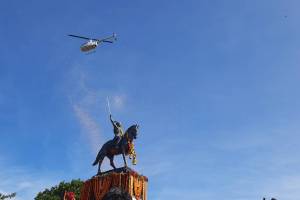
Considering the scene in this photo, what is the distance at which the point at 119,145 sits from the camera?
2902cm

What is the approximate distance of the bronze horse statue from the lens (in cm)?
2856

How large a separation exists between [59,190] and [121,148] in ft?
105

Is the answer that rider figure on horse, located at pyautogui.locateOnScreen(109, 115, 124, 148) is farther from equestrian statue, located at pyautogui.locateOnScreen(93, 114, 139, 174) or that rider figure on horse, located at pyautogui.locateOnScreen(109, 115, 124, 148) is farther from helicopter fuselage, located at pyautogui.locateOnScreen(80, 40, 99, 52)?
helicopter fuselage, located at pyautogui.locateOnScreen(80, 40, 99, 52)

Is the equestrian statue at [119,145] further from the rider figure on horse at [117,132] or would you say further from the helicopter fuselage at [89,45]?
the helicopter fuselage at [89,45]

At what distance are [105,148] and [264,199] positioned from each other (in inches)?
744

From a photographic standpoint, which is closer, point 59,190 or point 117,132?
point 117,132

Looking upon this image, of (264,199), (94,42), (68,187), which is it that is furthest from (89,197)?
(68,187)

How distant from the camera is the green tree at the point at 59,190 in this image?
5677 centimetres

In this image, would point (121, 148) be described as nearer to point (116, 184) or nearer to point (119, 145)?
point (119, 145)

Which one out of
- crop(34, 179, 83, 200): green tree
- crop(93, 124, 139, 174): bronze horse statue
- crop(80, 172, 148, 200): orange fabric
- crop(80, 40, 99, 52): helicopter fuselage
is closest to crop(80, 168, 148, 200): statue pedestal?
crop(80, 172, 148, 200): orange fabric

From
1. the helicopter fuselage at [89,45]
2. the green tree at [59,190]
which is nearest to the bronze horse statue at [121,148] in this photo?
the helicopter fuselage at [89,45]

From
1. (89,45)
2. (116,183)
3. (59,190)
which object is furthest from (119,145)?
(59,190)

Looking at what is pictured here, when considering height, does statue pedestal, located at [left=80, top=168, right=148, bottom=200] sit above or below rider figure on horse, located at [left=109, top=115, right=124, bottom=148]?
below

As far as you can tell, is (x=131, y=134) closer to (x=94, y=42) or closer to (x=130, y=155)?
(x=130, y=155)
